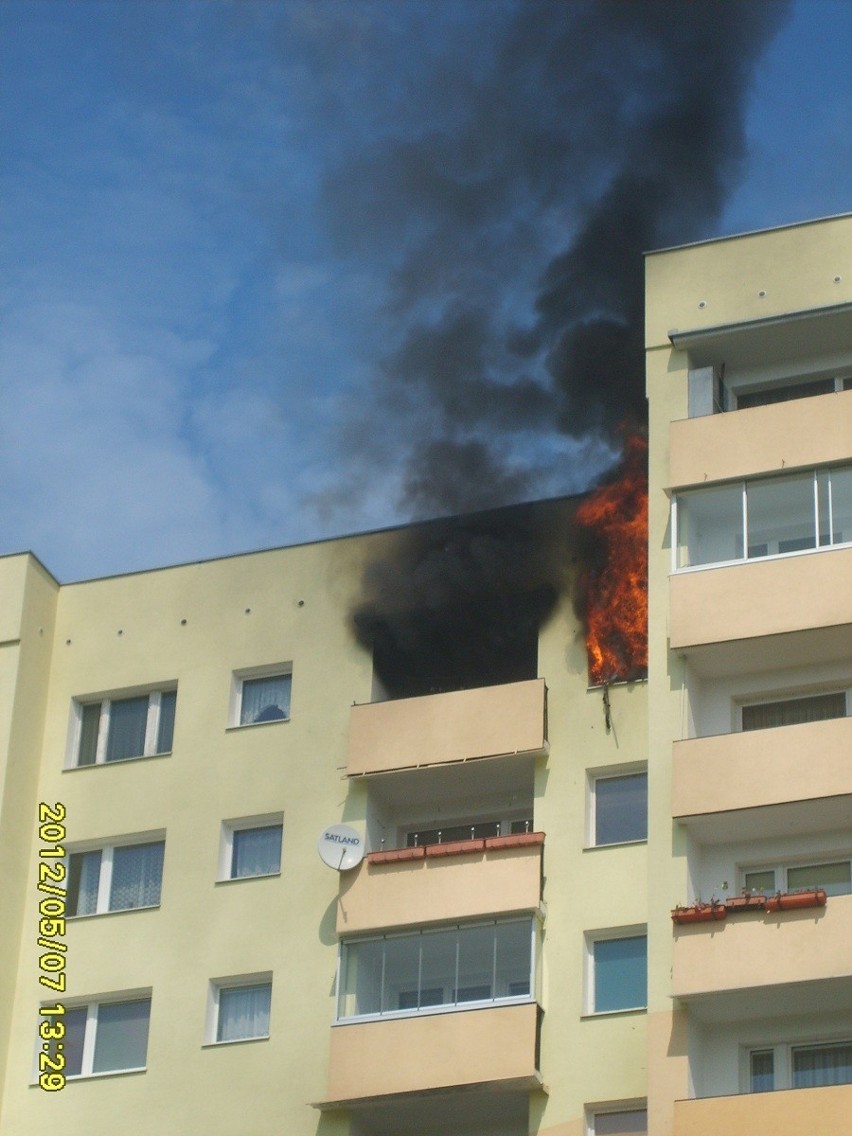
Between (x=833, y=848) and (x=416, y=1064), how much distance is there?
255 inches

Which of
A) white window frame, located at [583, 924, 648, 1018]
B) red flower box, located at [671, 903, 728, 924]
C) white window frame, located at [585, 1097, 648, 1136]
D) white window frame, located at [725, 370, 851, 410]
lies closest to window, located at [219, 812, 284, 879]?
white window frame, located at [583, 924, 648, 1018]

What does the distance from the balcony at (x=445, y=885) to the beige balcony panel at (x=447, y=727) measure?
1.49 meters

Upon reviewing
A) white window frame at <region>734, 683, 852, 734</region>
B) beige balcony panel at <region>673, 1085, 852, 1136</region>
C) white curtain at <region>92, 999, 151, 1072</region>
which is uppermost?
white window frame at <region>734, 683, 852, 734</region>

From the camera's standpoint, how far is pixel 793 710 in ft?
107

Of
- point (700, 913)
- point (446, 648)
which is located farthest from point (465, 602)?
point (700, 913)

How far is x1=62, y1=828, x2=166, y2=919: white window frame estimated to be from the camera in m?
36.3

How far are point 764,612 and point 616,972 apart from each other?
545 cm

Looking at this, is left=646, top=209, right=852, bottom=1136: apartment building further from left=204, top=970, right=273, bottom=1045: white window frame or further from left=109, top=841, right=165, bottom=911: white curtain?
left=109, top=841, right=165, bottom=911: white curtain

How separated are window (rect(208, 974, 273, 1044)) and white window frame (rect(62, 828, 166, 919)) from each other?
2141mm

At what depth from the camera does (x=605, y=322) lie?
40875mm

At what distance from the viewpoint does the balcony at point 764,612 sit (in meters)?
31.6

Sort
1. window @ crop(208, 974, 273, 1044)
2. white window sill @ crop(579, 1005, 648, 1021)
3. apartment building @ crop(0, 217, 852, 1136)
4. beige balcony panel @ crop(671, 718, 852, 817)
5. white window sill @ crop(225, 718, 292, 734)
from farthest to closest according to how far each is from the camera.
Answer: white window sill @ crop(225, 718, 292, 734) → window @ crop(208, 974, 273, 1044) → white window sill @ crop(579, 1005, 648, 1021) → apartment building @ crop(0, 217, 852, 1136) → beige balcony panel @ crop(671, 718, 852, 817)

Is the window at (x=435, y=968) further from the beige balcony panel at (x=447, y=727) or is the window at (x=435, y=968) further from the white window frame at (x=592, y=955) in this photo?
the beige balcony panel at (x=447, y=727)

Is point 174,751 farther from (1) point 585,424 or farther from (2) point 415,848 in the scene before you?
(1) point 585,424
